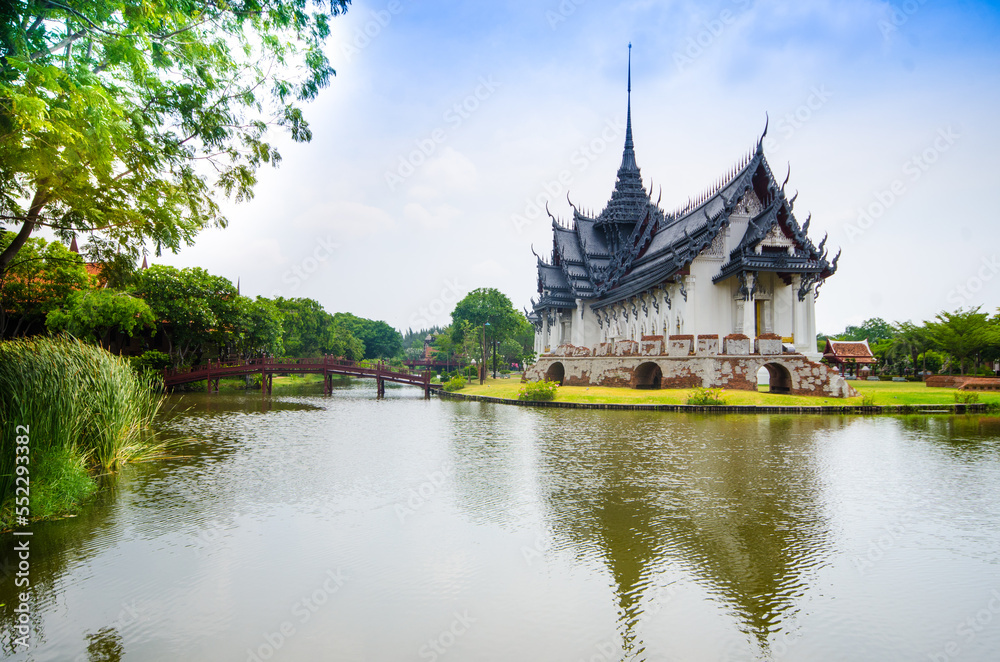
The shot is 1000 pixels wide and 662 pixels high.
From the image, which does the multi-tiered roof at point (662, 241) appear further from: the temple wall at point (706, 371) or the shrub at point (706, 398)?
the shrub at point (706, 398)

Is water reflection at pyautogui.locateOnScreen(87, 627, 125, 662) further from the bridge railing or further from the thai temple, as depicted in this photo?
the bridge railing

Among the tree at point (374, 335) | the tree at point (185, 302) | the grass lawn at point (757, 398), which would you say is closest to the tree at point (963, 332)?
the grass lawn at point (757, 398)

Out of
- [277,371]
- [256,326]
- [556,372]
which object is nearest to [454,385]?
[556,372]

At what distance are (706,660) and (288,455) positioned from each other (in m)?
11.5

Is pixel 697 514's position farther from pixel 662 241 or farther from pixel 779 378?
pixel 662 241

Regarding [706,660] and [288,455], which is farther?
[288,455]

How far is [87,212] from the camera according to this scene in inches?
361

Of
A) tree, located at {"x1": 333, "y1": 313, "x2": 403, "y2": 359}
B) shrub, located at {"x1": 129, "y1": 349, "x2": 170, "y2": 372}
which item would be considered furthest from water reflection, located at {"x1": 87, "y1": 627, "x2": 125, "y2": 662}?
tree, located at {"x1": 333, "y1": 313, "x2": 403, "y2": 359}

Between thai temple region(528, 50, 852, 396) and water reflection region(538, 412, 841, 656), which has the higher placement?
thai temple region(528, 50, 852, 396)

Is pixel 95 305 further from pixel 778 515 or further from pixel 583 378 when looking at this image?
pixel 778 515

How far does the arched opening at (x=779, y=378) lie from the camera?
86.2 ft

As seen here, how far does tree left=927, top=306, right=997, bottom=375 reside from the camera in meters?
35.4

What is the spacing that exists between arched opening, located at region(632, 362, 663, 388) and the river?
625 inches

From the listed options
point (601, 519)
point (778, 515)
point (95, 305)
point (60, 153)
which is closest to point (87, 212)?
point (60, 153)
